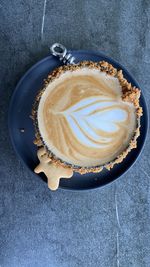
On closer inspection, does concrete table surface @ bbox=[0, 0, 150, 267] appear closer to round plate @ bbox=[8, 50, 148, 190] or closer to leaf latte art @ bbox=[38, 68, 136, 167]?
round plate @ bbox=[8, 50, 148, 190]

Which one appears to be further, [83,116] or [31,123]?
[31,123]

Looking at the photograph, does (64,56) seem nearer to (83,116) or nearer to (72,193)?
(83,116)

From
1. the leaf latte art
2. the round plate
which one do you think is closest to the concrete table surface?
the round plate

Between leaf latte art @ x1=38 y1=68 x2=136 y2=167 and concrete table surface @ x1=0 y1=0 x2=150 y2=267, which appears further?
concrete table surface @ x1=0 y1=0 x2=150 y2=267

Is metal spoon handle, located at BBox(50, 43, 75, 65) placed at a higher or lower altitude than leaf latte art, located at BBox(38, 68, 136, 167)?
higher

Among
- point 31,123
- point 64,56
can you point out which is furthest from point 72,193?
point 64,56

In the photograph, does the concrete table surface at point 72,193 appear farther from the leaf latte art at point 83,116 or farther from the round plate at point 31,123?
the leaf latte art at point 83,116
